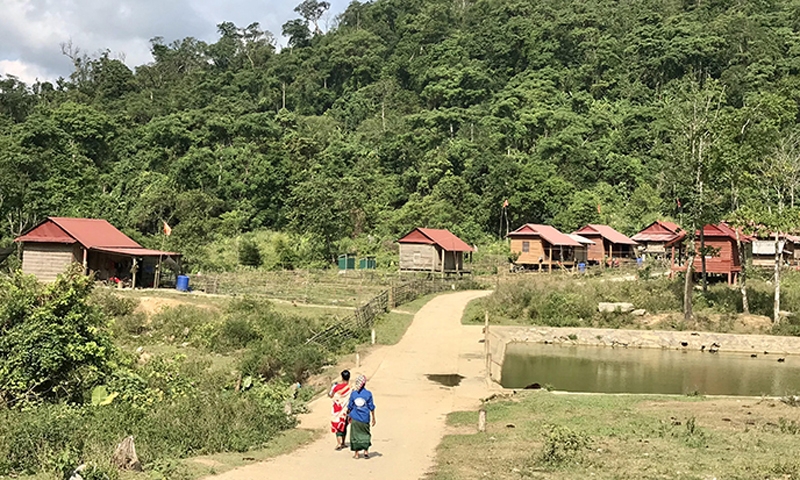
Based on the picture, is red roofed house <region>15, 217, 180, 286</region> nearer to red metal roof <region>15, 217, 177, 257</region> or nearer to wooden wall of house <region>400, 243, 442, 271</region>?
red metal roof <region>15, 217, 177, 257</region>

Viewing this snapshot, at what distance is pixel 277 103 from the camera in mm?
104938

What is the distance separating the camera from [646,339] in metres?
31.5

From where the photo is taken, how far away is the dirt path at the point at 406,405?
10688mm

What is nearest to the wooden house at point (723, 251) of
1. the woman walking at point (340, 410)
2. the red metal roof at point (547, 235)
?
the red metal roof at point (547, 235)

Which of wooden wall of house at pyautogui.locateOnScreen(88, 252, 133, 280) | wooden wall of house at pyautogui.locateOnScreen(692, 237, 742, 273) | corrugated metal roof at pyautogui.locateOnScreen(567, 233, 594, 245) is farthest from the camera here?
corrugated metal roof at pyautogui.locateOnScreen(567, 233, 594, 245)

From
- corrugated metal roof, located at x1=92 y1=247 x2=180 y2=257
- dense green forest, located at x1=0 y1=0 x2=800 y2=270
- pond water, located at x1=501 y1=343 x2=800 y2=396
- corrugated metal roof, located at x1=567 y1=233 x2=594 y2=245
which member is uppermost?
dense green forest, located at x1=0 y1=0 x2=800 y2=270

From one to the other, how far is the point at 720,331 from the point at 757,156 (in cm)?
899

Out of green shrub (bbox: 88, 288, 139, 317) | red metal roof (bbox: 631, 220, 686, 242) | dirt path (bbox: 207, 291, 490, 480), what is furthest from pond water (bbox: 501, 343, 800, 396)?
red metal roof (bbox: 631, 220, 686, 242)

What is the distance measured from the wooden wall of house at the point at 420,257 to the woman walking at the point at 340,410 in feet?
122

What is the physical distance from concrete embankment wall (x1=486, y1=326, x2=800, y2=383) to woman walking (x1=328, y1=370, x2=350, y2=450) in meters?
17.0

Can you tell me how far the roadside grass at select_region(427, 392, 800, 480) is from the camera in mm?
10398

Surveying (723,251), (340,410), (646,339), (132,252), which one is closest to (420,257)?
(723,251)

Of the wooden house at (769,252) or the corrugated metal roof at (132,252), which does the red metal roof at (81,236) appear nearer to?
the corrugated metal roof at (132,252)

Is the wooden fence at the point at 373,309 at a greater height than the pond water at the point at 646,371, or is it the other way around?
the wooden fence at the point at 373,309
